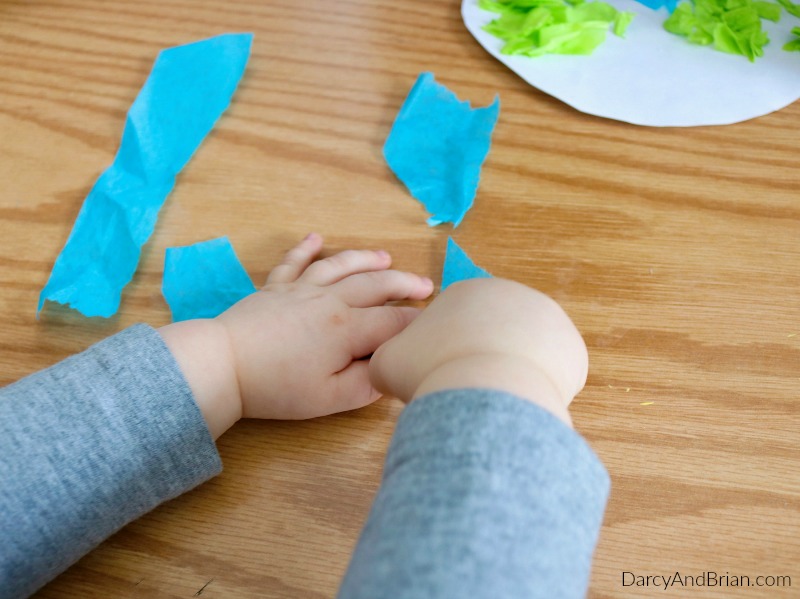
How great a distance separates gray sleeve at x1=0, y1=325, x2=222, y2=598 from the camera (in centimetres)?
43

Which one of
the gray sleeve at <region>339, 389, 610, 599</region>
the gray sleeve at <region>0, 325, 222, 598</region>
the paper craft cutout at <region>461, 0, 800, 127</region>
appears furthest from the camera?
the paper craft cutout at <region>461, 0, 800, 127</region>

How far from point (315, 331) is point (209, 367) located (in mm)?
79

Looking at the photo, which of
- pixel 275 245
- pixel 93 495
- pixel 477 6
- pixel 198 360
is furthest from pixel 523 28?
pixel 93 495

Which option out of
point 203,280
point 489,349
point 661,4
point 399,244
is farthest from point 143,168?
point 661,4

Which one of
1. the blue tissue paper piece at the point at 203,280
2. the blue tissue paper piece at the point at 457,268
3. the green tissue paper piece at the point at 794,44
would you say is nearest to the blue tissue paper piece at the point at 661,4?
the green tissue paper piece at the point at 794,44

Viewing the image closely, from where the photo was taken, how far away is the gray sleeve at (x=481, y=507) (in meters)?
0.30

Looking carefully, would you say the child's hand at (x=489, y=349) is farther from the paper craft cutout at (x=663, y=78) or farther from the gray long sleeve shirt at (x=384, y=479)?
the paper craft cutout at (x=663, y=78)

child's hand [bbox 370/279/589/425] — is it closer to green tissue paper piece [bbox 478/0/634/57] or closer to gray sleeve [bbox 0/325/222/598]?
gray sleeve [bbox 0/325/222/598]

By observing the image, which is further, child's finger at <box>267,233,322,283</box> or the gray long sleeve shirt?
child's finger at <box>267,233,322,283</box>

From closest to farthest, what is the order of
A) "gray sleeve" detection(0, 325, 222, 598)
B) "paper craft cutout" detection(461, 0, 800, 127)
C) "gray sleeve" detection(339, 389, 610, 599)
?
1. "gray sleeve" detection(339, 389, 610, 599)
2. "gray sleeve" detection(0, 325, 222, 598)
3. "paper craft cutout" detection(461, 0, 800, 127)

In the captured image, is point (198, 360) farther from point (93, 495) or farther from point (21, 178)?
point (21, 178)

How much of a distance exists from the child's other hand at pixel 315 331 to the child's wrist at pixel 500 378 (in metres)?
0.13

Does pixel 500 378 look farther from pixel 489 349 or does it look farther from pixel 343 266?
pixel 343 266

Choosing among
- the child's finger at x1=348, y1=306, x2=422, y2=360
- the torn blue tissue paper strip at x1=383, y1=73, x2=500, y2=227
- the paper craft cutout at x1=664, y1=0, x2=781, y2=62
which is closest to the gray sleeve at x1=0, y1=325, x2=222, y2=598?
the child's finger at x1=348, y1=306, x2=422, y2=360
